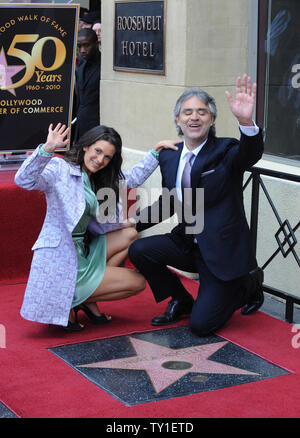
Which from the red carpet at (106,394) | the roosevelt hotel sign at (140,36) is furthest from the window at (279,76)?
the red carpet at (106,394)

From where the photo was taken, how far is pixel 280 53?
255 inches

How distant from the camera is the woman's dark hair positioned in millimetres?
5160

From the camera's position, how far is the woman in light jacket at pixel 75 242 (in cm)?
502

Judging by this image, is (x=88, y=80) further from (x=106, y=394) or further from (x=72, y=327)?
(x=106, y=394)

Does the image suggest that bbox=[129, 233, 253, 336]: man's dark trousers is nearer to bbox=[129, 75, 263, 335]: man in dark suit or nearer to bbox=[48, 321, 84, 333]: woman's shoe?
bbox=[129, 75, 263, 335]: man in dark suit

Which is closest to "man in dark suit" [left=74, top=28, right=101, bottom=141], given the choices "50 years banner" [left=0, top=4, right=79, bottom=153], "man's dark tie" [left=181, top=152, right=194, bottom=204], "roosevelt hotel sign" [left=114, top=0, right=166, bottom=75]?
"roosevelt hotel sign" [left=114, top=0, right=166, bottom=75]

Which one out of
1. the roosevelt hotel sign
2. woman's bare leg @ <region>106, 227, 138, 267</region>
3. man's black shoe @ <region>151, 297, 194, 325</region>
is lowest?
man's black shoe @ <region>151, 297, 194, 325</region>

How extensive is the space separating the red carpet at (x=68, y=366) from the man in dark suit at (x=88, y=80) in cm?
190

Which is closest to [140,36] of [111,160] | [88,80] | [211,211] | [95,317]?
[88,80]

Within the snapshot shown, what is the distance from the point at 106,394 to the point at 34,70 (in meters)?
3.59

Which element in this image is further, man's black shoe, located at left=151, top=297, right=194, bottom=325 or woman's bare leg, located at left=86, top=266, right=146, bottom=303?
man's black shoe, located at left=151, top=297, right=194, bottom=325

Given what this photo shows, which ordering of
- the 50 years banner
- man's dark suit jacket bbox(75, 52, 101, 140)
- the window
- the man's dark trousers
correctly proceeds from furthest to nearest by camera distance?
man's dark suit jacket bbox(75, 52, 101, 140) → the 50 years banner → the window → the man's dark trousers

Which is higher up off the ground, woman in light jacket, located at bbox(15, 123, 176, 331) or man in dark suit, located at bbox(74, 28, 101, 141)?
man in dark suit, located at bbox(74, 28, 101, 141)
